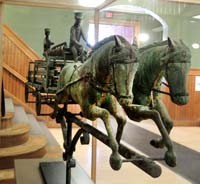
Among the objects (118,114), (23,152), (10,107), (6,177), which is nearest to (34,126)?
(10,107)

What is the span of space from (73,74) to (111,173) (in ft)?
6.46

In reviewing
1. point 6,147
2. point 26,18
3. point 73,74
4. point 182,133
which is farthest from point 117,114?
point 182,133

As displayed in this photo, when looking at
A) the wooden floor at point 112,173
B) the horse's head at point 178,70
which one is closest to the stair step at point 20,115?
the wooden floor at point 112,173

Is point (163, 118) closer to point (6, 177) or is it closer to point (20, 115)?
point (6, 177)

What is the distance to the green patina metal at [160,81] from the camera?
1073mm

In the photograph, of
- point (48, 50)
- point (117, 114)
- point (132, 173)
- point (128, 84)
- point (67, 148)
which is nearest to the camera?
point (128, 84)

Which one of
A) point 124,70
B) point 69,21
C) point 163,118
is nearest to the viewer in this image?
point 124,70

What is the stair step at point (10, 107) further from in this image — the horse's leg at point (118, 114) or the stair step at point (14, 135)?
the horse's leg at point (118, 114)

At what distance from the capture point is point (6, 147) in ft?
10.2

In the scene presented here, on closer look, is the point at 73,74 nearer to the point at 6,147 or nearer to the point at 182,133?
the point at 6,147

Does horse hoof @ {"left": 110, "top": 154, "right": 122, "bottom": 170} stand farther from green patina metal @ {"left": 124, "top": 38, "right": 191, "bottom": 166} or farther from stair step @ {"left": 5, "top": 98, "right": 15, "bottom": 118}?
stair step @ {"left": 5, "top": 98, "right": 15, "bottom": 118}

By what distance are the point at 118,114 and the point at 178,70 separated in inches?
13.6

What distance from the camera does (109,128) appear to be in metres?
1.24

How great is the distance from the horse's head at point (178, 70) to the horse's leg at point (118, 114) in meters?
0.29
